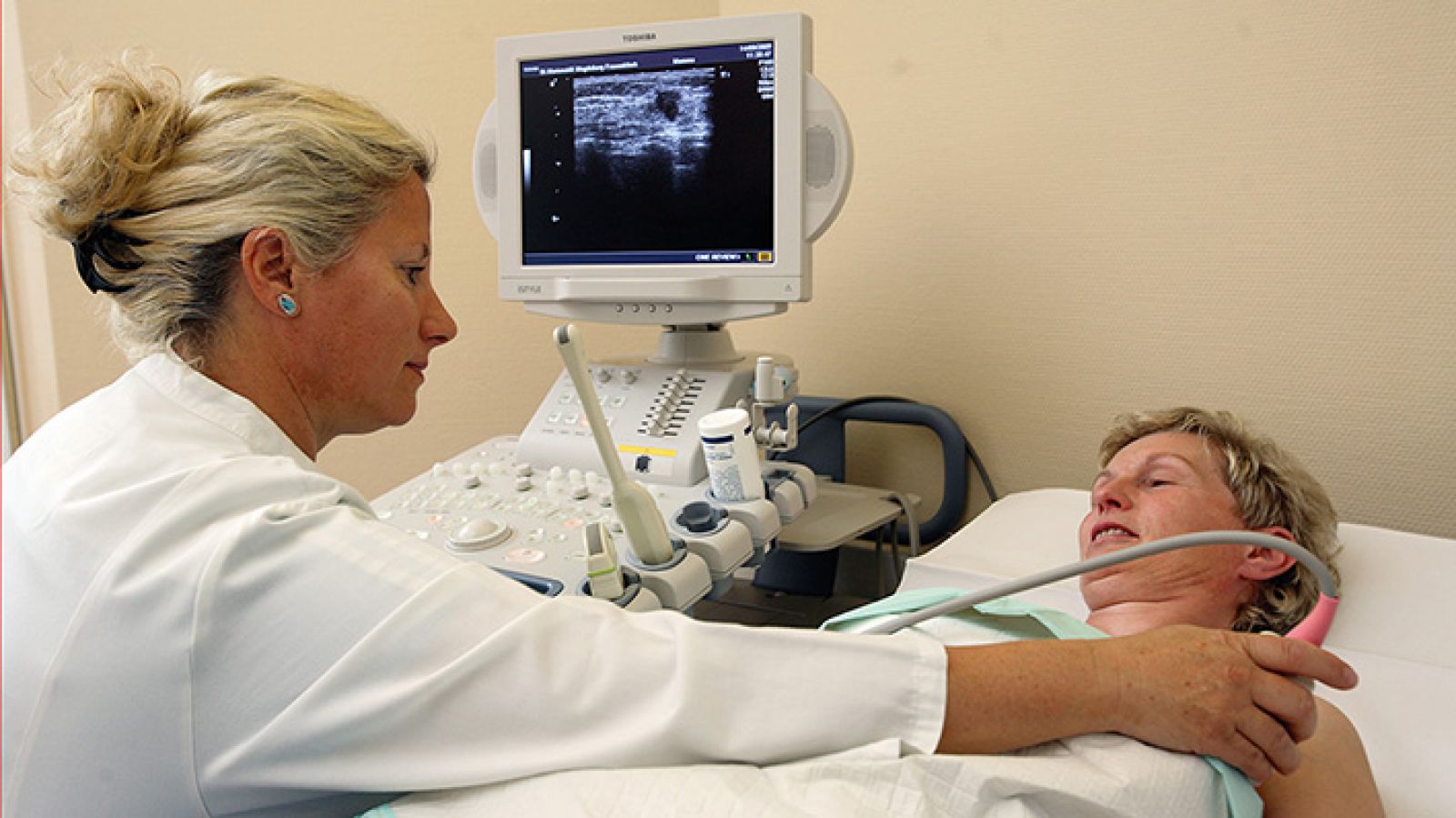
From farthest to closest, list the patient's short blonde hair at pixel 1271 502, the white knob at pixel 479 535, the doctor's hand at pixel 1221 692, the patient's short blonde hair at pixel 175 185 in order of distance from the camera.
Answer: the white knob at pixel 479 535 < the patient's short blonde hair at pixel 1271 502 < the patient's short blonde hair at pixel 175 185 < the doctor's hand at pixel 1221 692

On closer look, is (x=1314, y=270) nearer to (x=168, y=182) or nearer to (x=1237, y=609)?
(x=1237, y=609)

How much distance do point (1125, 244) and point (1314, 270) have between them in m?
0.31

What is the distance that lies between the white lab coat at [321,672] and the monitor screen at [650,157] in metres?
1.05

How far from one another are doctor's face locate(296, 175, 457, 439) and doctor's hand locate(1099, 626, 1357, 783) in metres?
0.77

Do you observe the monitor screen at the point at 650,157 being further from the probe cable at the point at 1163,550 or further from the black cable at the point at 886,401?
the probe cable at the point at 1163,550

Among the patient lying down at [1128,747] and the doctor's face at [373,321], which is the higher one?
the doctor's face at [373,321]

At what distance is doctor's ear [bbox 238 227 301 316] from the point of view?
0.92 metres

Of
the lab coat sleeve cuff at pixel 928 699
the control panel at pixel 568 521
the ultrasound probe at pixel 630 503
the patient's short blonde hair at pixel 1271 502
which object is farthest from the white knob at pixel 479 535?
the patient's short blonde hair at pixel 1271 502

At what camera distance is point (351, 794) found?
74 cm

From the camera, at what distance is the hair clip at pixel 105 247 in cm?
92

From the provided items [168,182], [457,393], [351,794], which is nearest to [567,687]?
[351,794]

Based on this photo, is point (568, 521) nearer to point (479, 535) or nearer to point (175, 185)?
point (479, 535)

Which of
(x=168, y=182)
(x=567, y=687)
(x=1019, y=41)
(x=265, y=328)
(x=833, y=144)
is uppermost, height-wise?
(x=1019, y=41)

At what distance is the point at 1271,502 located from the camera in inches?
51.4
